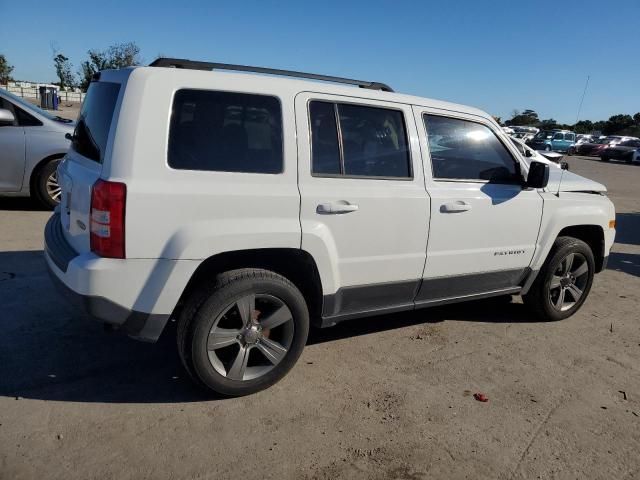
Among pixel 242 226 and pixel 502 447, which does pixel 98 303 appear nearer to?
pixel 242 226

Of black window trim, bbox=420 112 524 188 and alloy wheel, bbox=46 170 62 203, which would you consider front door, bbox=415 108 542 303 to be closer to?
black window trim, bbox=420 112 524 188

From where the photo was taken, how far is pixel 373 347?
A: 13.4 feet

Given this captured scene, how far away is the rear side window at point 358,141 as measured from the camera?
3342 millimetres

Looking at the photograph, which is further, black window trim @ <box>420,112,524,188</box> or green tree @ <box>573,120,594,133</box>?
green tree @ <box>573,120,594,133</box>

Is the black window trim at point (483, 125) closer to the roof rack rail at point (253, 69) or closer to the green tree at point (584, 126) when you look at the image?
the roof rack rail at point (253, 69)

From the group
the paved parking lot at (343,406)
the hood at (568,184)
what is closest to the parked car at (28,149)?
the paved parking lot at (343,406)

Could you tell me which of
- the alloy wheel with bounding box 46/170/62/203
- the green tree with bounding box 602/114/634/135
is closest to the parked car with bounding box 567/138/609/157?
the green tree with bounding box 602/114/634/135

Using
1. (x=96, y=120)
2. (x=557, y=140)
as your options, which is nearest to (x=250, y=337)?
(x=96, y=120)

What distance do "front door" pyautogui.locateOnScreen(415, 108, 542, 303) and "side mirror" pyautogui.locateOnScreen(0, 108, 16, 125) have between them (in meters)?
5.54

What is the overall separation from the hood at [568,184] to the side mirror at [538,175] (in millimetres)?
314

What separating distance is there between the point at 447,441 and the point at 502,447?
297 mm

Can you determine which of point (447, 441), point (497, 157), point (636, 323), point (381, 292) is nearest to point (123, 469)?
point (447, 441)

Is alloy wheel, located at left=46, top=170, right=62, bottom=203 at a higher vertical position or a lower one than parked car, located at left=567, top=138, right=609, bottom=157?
lower

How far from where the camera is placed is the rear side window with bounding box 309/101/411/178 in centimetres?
334
